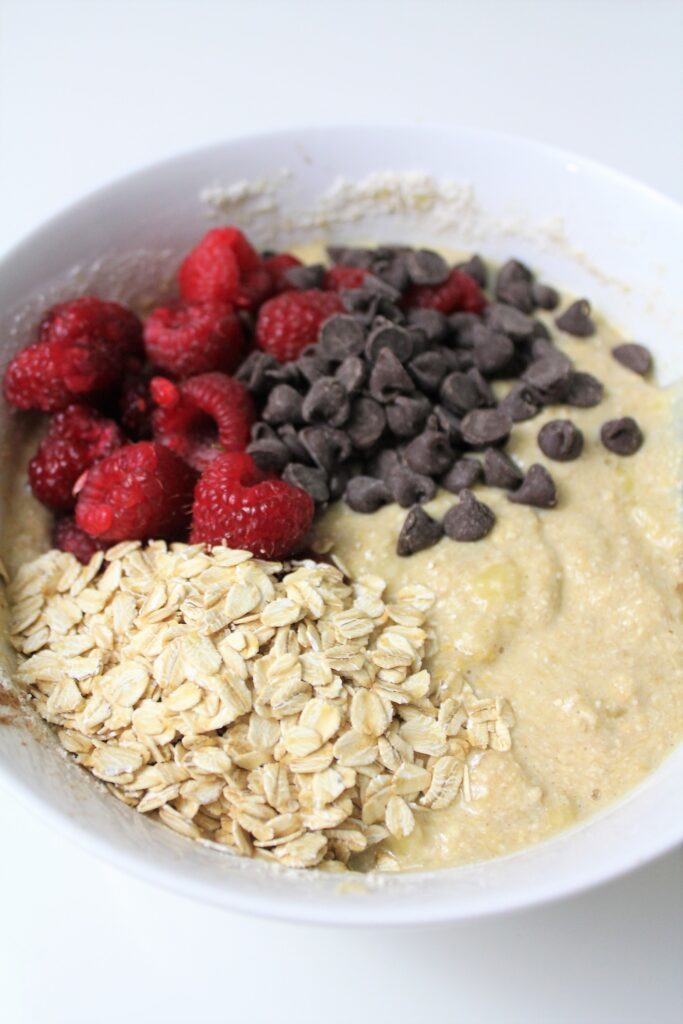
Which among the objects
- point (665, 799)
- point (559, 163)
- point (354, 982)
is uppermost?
point (559, 163)

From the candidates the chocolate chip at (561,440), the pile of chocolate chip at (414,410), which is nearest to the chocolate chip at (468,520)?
the pile of chocolate chip at (414,410)

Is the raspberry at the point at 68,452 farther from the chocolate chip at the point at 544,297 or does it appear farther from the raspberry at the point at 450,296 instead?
the chocolate chip at the point at 544,297

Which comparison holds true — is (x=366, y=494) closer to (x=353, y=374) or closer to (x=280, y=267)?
(x=353, y=374)

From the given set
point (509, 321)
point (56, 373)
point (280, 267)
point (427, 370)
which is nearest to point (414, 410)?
point (427, 370)

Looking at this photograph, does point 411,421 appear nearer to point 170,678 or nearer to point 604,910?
point 170,678

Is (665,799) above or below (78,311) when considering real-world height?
below

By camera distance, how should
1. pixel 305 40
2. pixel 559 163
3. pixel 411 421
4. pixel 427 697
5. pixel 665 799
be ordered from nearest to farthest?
pixel 665 799 < pixel 427 697 < pixel 411 421 < pixel 559 163 < pixel 305 40

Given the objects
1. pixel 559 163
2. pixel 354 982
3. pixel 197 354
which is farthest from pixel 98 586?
pixel 559 163
